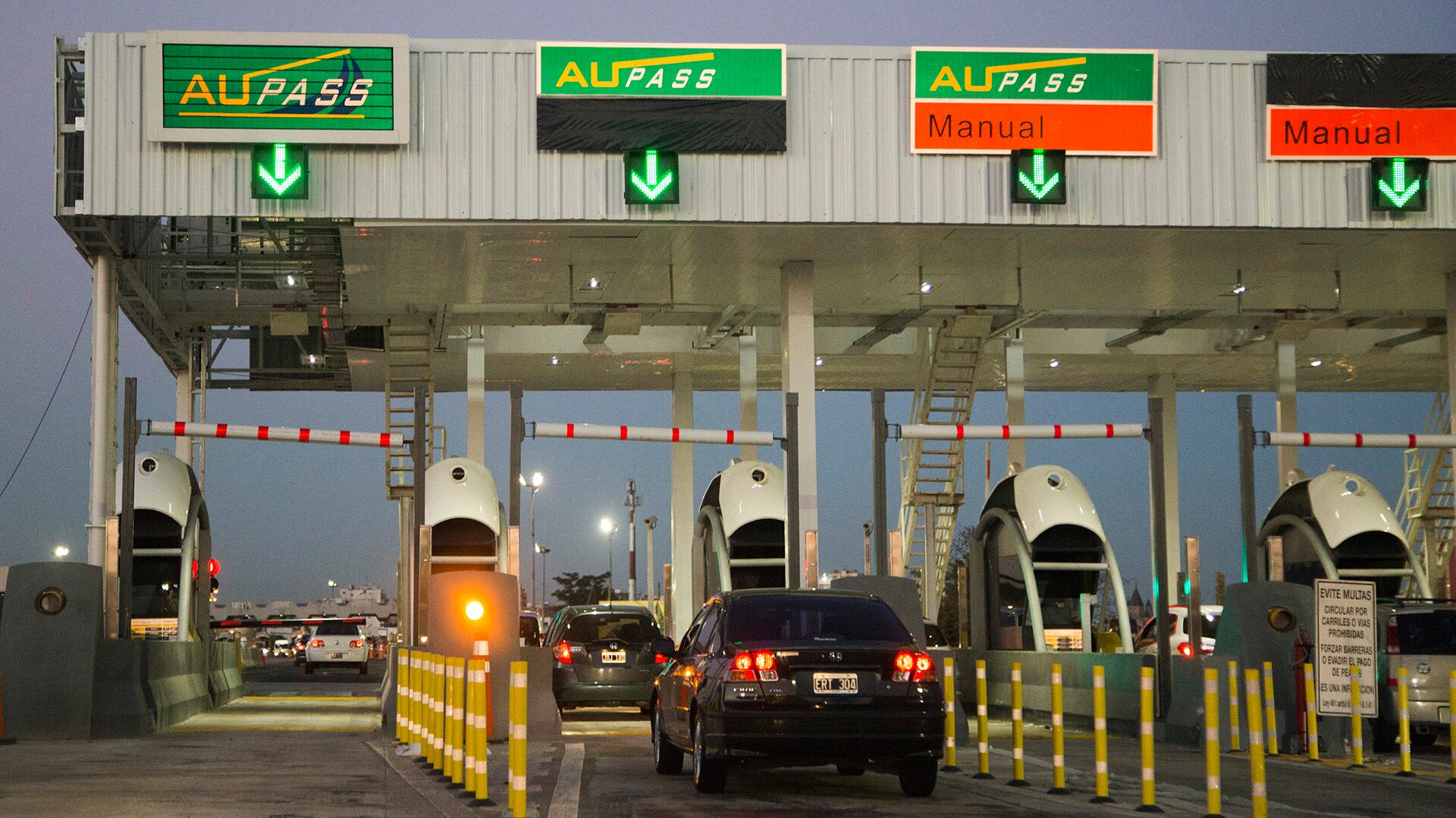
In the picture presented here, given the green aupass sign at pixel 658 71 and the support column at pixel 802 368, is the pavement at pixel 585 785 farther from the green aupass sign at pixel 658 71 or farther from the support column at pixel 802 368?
the green aupass sign at pixel 658 71

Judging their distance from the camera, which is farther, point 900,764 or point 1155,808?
point 900,764

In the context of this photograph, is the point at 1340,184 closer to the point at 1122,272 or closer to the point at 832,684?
the point at 1122,272

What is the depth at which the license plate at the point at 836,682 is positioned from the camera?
1196cm

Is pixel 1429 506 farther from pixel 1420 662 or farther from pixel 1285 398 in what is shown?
pixel 1420 662

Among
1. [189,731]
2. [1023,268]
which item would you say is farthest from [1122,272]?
[189,731]

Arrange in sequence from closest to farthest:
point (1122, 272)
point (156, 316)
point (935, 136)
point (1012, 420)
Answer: point (935, 136) < point (1122, 272) < point (156, 316) < point (1012, 420)

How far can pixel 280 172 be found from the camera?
20406mm

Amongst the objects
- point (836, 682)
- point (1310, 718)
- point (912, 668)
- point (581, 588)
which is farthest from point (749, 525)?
point (581, 588)

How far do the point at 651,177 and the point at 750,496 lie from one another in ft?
20.3

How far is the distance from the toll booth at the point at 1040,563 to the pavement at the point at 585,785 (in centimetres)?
580

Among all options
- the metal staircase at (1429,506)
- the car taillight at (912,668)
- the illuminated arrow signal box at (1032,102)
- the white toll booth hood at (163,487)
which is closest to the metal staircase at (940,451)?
the illuminated arrow signal box at (1032,102)

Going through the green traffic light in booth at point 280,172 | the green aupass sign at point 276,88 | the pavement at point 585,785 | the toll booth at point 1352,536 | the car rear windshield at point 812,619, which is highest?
the green aupass sign at point 276,88

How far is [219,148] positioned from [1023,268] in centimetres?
1088

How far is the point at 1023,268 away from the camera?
24.5 meters
